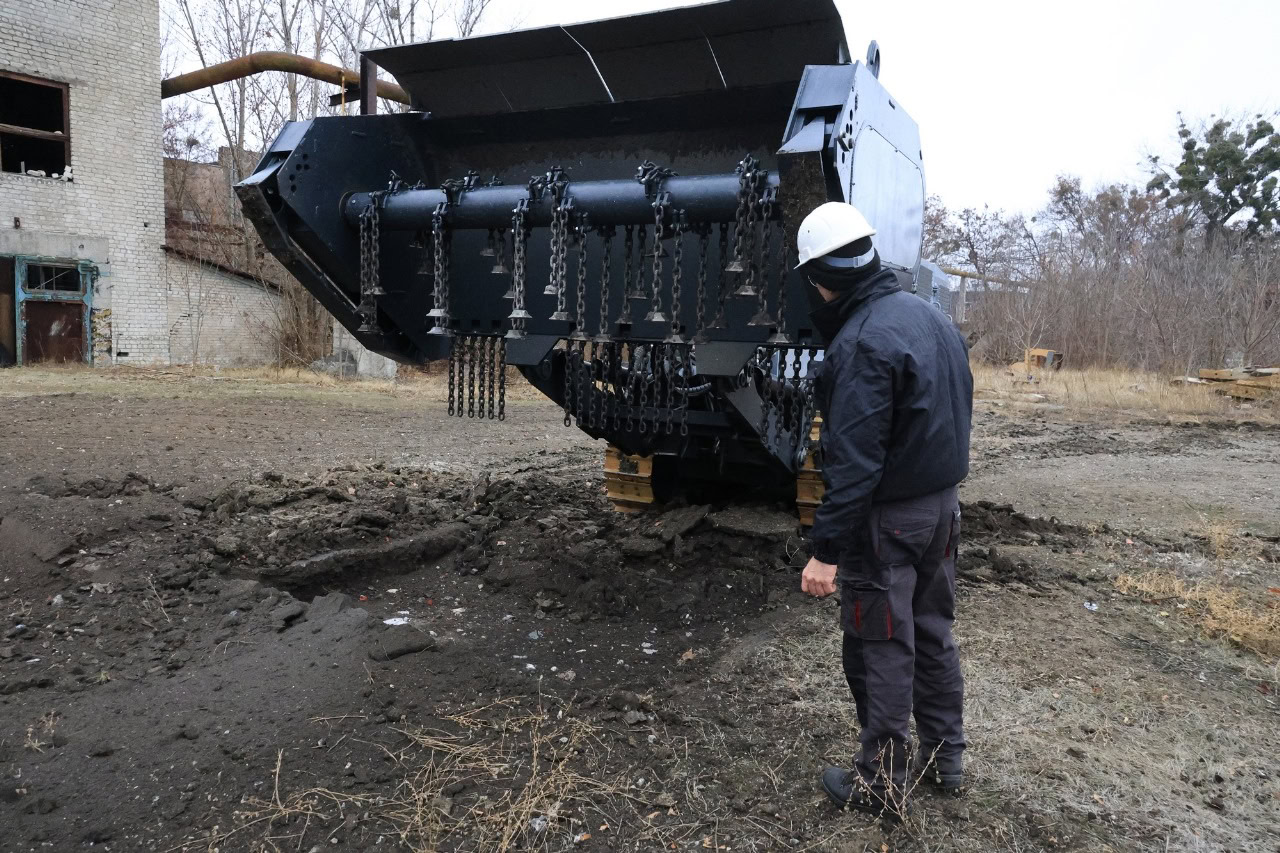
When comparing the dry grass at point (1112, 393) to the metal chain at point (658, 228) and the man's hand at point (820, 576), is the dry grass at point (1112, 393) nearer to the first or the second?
the metal chain at point (658, 228)

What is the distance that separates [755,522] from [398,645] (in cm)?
232

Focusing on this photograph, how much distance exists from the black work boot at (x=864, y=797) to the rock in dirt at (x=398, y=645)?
5.37ft

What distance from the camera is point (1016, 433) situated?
500 inches

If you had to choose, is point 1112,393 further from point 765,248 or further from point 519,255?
point 519,255

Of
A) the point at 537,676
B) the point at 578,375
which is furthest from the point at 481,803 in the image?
the point at 578,375

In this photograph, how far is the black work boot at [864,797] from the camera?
2.54 m

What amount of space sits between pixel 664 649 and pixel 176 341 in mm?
17463

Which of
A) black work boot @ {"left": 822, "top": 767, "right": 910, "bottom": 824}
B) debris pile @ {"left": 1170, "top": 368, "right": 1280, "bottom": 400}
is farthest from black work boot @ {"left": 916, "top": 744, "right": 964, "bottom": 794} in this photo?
debris pile @ {"left": 1170, "top": 368, "right": 1280, "bottom": 400}

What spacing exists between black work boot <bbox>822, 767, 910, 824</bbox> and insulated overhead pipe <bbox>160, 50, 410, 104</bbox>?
5.57 m

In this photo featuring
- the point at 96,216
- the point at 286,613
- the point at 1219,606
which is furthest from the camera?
the point at 96,216

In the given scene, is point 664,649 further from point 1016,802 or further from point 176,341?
point 176,341

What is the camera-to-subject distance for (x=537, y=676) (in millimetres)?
3502

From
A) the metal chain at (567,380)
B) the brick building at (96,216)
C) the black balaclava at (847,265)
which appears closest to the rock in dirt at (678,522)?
the metal chain at (567,380)

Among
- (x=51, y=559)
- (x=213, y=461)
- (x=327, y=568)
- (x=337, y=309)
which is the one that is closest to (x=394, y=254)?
(x=337, y=309)
